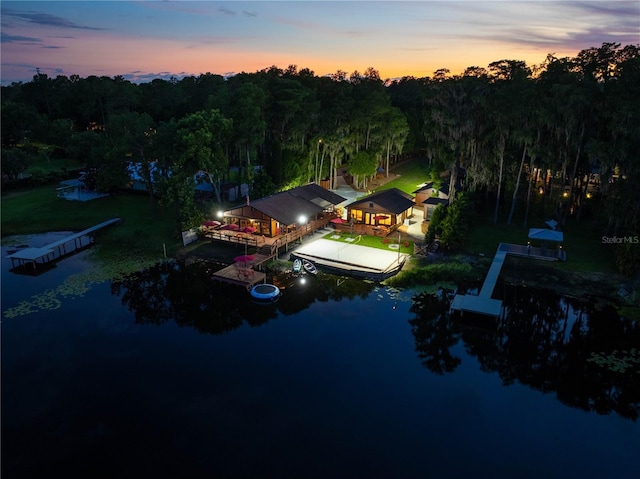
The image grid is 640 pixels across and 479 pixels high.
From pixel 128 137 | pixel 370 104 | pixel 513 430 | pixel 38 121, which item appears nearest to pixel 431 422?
pixel 513 430

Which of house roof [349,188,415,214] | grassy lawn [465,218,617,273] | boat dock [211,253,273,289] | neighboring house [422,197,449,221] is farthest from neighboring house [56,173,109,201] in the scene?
grassy lawn [465,218,617,273]

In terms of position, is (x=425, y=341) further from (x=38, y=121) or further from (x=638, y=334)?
(x=38, y=121)

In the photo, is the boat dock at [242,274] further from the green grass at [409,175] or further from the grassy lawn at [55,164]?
the grassy lawn at [55,164]

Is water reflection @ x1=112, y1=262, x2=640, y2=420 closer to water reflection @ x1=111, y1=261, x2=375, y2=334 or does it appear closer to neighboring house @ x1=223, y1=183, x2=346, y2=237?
water reflection @ x1=111, y1=261, x2=375, y2=334

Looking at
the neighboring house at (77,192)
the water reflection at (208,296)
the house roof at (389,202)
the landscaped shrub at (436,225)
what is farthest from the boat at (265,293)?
the neighboring house at (77,192)

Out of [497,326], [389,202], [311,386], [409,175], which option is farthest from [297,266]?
[409,175]
